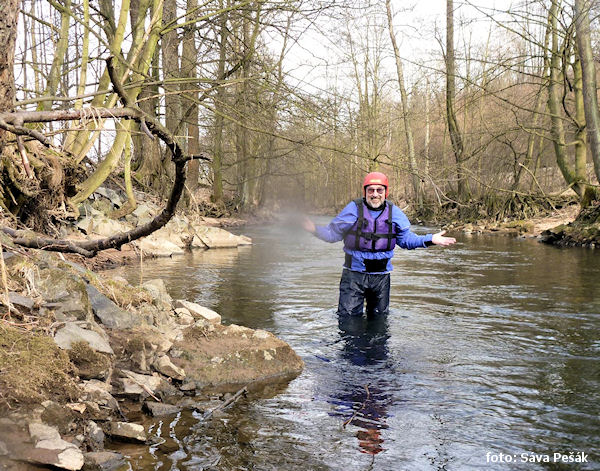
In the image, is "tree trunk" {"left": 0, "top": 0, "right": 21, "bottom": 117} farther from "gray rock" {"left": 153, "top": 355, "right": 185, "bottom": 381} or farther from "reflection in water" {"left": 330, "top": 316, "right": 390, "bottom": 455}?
"reflection in water" {"left": 330, "top": 316, "right": 390, "bottom": 455}

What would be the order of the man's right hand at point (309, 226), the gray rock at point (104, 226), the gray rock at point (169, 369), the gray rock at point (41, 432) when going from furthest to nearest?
the gray rock at point (104, 226) < the man's right hand at point (309, 226) < the gray rock at point (169, 369) < the gray rock at point (41, 432)

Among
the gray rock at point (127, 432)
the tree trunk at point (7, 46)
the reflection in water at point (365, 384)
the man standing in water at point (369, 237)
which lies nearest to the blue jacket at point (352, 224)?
the man standing in water at point (369, 237)

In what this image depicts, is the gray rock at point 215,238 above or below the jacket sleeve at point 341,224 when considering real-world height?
below

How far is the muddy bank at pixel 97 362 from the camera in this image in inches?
127

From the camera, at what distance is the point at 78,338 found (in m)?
4.32

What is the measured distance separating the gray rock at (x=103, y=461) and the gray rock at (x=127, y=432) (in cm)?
22

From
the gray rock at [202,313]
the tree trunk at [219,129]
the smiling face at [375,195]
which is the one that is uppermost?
the tree trunk at [219,129]

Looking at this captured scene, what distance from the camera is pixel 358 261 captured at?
6.96 metres

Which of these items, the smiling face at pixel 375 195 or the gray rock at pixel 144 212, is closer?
the smiling face at pixel 375 195

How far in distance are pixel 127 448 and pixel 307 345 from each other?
2930 mm

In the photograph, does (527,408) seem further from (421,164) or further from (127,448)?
(421,164)

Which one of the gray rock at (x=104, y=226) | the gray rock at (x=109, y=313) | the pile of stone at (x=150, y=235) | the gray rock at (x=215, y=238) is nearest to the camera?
the gray rock at (x=109, y=313)

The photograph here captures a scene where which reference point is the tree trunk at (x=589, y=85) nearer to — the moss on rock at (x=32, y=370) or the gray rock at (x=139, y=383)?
the gray rock at (x=139, y=383)

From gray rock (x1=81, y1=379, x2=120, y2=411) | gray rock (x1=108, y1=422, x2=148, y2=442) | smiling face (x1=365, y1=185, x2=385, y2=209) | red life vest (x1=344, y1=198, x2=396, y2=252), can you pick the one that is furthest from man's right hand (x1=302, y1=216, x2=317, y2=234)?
gray rock (x1=108, y1=422, x2=148, y2=442)
